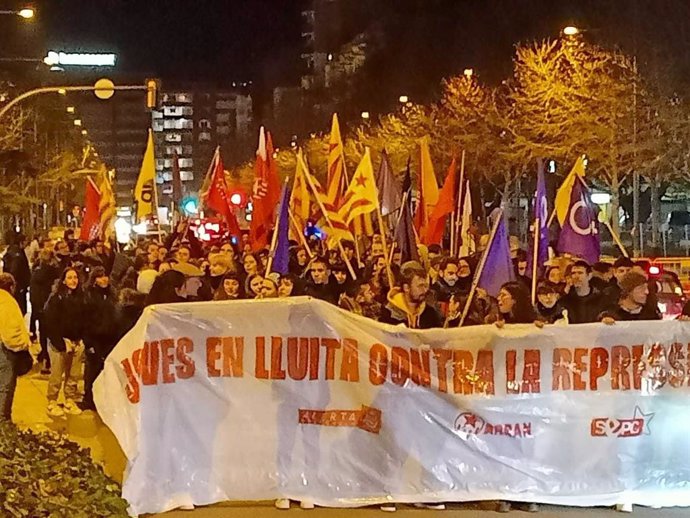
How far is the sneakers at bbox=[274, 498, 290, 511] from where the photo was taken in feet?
26.8

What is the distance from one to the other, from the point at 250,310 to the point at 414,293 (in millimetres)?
1630

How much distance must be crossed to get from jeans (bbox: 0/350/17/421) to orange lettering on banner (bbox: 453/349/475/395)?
4.02 meters

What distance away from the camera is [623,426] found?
8352 millimetres

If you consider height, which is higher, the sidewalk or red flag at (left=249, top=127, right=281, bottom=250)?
red flag at (left=249, top=127, right=281, bottom=250)

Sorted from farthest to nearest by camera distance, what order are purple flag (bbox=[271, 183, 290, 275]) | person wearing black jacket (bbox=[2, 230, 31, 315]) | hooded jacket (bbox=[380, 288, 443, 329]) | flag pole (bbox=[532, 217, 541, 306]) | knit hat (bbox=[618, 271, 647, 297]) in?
person wearing black jacket (bbox=[2, 230, 31, 315])
purple flag (bbox=[271, 183, 290, 275])
flag pole (bbox=[532, 217, 541, 306])
hooded jacket (bbox=[380, 288, 443, 329])
knit hat (bbox=[618, 271, 647, 297])

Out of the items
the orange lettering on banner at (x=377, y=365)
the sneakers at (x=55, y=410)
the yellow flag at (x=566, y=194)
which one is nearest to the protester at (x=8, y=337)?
the sneakers at (x=55, y=410)

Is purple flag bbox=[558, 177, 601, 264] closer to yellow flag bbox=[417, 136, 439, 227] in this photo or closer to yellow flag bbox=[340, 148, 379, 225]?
yellow flag bbox=[340, 148, 379, 225]

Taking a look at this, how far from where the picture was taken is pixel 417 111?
1997 inches

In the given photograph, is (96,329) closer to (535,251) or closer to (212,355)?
(212,355)

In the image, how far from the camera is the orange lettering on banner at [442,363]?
8.26 meters

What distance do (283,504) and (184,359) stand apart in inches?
48.6

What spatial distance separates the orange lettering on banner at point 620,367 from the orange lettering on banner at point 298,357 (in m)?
2.20

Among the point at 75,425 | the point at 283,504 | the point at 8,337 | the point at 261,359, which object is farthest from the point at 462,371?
the point at 75,425

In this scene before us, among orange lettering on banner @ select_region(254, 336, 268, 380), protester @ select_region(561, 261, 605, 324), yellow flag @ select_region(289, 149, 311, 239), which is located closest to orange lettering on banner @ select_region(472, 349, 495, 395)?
orange lettering on banner @ select_region(254, 336, 268, 380)
